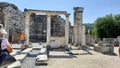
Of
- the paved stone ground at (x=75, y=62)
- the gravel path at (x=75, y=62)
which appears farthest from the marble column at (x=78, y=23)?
the gravel path at (x=75, y=62)

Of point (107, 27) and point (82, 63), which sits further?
point (107, 27)

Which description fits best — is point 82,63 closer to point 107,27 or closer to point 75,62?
point 75,62

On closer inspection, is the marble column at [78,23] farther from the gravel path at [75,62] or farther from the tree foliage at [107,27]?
the tree foliage at [107,27]

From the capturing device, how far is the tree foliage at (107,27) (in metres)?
50.6

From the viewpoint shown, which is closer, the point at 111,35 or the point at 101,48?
the point at 101,48

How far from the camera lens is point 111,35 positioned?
50.8 meters

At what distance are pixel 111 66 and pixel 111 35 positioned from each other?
1529 inches

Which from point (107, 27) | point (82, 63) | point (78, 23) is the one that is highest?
point (78, 23)

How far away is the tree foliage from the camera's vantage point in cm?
5057

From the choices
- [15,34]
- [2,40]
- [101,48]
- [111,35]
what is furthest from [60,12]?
[111,35]

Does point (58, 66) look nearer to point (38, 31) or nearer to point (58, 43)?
point (58, 43)

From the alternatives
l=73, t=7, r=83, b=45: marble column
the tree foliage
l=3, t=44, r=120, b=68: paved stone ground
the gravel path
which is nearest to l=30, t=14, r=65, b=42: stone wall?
the tree foliage

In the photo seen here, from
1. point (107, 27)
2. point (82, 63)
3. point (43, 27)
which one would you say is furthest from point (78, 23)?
point (107, 27)

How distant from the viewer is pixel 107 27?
51.2 m
